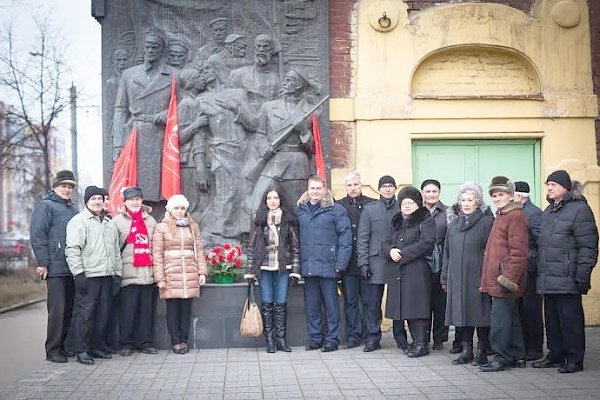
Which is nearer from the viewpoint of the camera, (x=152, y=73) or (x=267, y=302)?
(x=267, y=302)

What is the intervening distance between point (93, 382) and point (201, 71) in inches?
180

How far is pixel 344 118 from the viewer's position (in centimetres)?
1030

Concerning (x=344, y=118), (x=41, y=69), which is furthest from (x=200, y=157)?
(x=41, y=69)

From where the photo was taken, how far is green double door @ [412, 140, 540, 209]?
1062 cm

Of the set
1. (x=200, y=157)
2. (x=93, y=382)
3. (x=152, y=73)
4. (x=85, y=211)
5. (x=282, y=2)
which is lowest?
(x=93, y=382)

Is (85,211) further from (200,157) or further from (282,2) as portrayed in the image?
(282,2)

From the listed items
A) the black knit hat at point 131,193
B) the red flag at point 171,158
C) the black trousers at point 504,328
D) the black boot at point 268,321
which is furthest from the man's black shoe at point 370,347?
the red flag at point 171,158

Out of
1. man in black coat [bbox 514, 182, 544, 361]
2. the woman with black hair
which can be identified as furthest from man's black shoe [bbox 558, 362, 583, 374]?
the woman with black hair

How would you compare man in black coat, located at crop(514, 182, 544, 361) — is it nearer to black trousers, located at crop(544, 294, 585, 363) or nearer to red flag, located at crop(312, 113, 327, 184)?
black trousers, located at crop(544, 294, 585, 363)

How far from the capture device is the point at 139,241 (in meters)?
8.39

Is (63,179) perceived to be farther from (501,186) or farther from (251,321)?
(501,186)

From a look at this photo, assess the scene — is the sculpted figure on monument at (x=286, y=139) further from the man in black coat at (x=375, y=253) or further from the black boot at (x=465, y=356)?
the black boot at (x=465, y=356)

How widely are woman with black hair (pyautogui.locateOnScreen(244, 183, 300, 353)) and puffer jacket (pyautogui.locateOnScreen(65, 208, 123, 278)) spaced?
1.52 m

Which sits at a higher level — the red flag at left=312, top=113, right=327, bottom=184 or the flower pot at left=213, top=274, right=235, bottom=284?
the red flag at left=312, top=113, right=327, bottom=184
